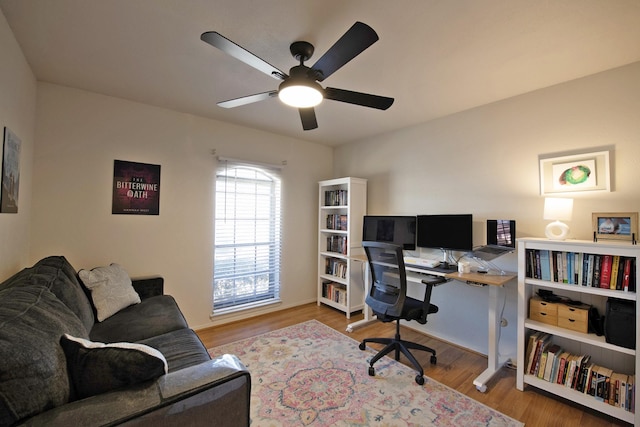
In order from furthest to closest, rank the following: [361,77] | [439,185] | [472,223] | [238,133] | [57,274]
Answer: [238,133]
[439,185]
[472,223]
[361,77]
[57,274]

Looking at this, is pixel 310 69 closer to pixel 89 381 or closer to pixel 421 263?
pixel 89 381

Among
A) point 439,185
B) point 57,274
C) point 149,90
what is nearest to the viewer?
point 57,274

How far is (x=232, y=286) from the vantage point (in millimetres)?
3520

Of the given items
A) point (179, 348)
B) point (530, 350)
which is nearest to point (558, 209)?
point (530, 350)

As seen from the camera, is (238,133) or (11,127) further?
(238,133)

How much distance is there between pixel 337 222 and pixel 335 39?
100 inches

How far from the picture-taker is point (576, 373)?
1984 millimetres

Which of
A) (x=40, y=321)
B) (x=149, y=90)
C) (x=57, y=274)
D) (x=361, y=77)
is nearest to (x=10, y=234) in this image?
(x=57, y=274)

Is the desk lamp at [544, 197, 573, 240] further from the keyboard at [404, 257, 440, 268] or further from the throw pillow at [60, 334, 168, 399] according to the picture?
the throw pillow at [60, 334, 168, 399]

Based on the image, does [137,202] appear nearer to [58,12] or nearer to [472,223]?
[58,12]

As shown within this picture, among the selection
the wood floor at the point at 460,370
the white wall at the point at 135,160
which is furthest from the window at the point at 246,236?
the wood floor at the point at 460,370

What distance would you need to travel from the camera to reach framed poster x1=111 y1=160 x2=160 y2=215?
2.73 meters

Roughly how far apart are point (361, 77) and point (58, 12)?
1.95m

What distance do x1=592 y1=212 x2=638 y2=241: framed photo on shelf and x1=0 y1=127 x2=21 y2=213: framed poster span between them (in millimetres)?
3962
